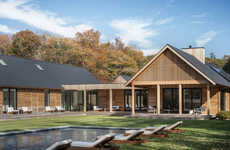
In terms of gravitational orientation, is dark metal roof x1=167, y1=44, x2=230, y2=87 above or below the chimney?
below

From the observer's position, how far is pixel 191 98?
1110 inches

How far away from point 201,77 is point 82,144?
54.4ft

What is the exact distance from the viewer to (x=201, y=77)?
2375 cm

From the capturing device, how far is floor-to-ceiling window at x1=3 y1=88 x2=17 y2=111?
91.8ft

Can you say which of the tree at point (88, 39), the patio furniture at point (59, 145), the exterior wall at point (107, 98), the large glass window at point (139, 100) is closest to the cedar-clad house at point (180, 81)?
the large glass window at point (139, 100)

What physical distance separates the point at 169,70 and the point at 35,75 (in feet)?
47.5

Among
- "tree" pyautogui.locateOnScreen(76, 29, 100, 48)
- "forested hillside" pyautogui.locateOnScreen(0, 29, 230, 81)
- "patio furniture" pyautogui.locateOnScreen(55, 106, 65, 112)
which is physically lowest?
"patio furniture" pyautogui.locateOnScreen(55, 106, 65, 112)

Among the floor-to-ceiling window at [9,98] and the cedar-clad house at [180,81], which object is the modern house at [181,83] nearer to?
the cedar-clad house at [180,81]

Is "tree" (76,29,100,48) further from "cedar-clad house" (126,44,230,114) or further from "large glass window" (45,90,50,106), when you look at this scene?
"cedar-clad house" (126,44,230,114)

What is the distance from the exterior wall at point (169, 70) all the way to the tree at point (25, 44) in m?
32.0

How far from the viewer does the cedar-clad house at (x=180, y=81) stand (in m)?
24.2

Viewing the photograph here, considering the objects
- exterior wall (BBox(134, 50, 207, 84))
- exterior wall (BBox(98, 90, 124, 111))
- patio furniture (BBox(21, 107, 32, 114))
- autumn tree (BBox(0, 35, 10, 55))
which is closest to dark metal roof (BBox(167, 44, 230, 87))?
exterior wall (BBox(134, 50, 207, 84))

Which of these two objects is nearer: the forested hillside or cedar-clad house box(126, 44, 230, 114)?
cedar-clad house box(126, 44, 230, 114)

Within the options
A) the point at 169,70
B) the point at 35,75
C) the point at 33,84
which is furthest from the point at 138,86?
the point at 35,75
